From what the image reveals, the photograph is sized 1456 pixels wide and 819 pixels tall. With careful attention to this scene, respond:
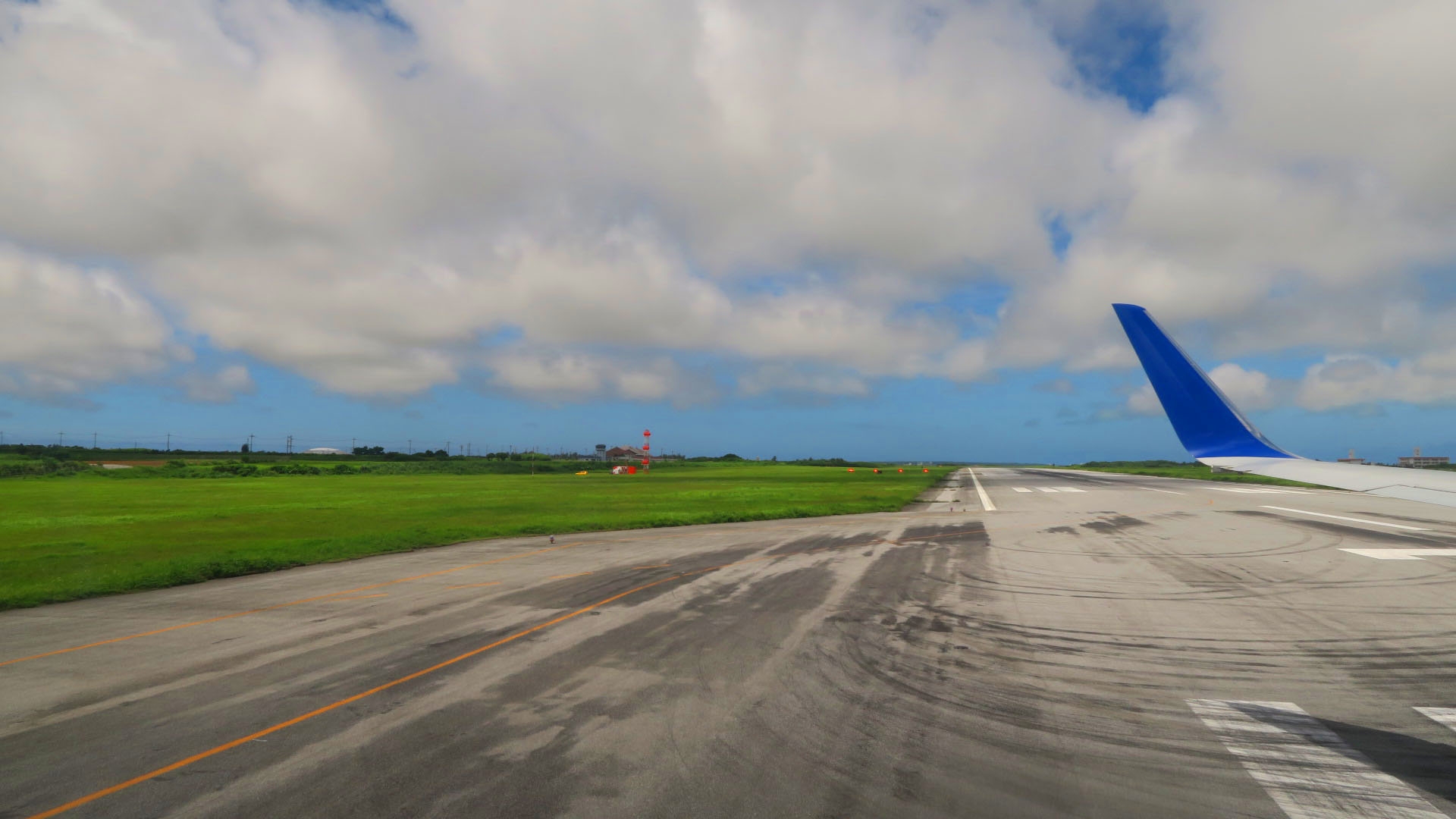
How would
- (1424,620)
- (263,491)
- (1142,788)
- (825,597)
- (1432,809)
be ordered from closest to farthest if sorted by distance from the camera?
(1432,809), (1142,788), (1424,620), (825,597), (263,491)

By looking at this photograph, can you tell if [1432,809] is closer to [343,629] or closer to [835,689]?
[835,689]

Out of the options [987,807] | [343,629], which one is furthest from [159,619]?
[987,807]

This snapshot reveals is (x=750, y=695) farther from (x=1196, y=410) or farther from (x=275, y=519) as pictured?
A: (x=275, y=519)

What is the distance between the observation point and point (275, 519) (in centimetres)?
3228

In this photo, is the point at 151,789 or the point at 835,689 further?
the point at 835,689

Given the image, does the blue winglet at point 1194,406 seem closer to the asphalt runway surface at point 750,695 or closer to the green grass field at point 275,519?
the asphalt runway surface at point 750,695

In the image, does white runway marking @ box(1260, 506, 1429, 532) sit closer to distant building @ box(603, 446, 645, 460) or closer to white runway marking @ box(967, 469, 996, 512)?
white runway marking @ box(967, 469, 996, 512)

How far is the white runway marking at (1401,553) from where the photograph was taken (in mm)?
17442

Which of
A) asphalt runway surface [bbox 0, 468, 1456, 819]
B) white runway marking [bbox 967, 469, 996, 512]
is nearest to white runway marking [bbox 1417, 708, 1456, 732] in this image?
asphalt runway surface [bbox 0, 468, 1456, 819]

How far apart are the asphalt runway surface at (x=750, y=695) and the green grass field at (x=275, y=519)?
3558 millimetres

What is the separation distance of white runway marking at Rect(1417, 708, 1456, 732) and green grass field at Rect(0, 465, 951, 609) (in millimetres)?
23733

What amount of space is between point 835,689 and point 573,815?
152 inches

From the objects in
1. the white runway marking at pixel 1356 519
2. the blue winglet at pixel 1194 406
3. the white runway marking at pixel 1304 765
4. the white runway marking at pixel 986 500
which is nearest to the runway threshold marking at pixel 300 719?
the white runway marking at pixel 1304 765

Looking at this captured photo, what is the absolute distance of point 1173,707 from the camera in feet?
23.9
